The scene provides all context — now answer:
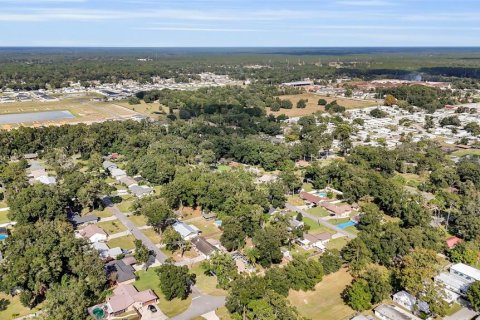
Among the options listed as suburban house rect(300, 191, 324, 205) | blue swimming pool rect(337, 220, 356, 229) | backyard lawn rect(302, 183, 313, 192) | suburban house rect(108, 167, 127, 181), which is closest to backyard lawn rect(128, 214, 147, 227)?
suburban house rect(108, 167, 127, 181)

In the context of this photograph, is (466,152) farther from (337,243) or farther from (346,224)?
(337,243)

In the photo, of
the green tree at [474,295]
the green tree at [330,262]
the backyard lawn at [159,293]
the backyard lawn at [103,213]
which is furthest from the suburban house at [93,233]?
the green tree at [474,295]

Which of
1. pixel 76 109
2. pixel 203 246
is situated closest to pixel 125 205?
pixel 203 246

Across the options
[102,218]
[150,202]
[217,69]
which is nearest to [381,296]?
[150,202]

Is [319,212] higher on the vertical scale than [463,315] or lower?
lower

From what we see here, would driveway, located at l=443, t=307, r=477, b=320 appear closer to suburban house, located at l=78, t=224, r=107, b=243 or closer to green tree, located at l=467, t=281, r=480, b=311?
green tree, located at l=467, t=281, r=480, b=311
